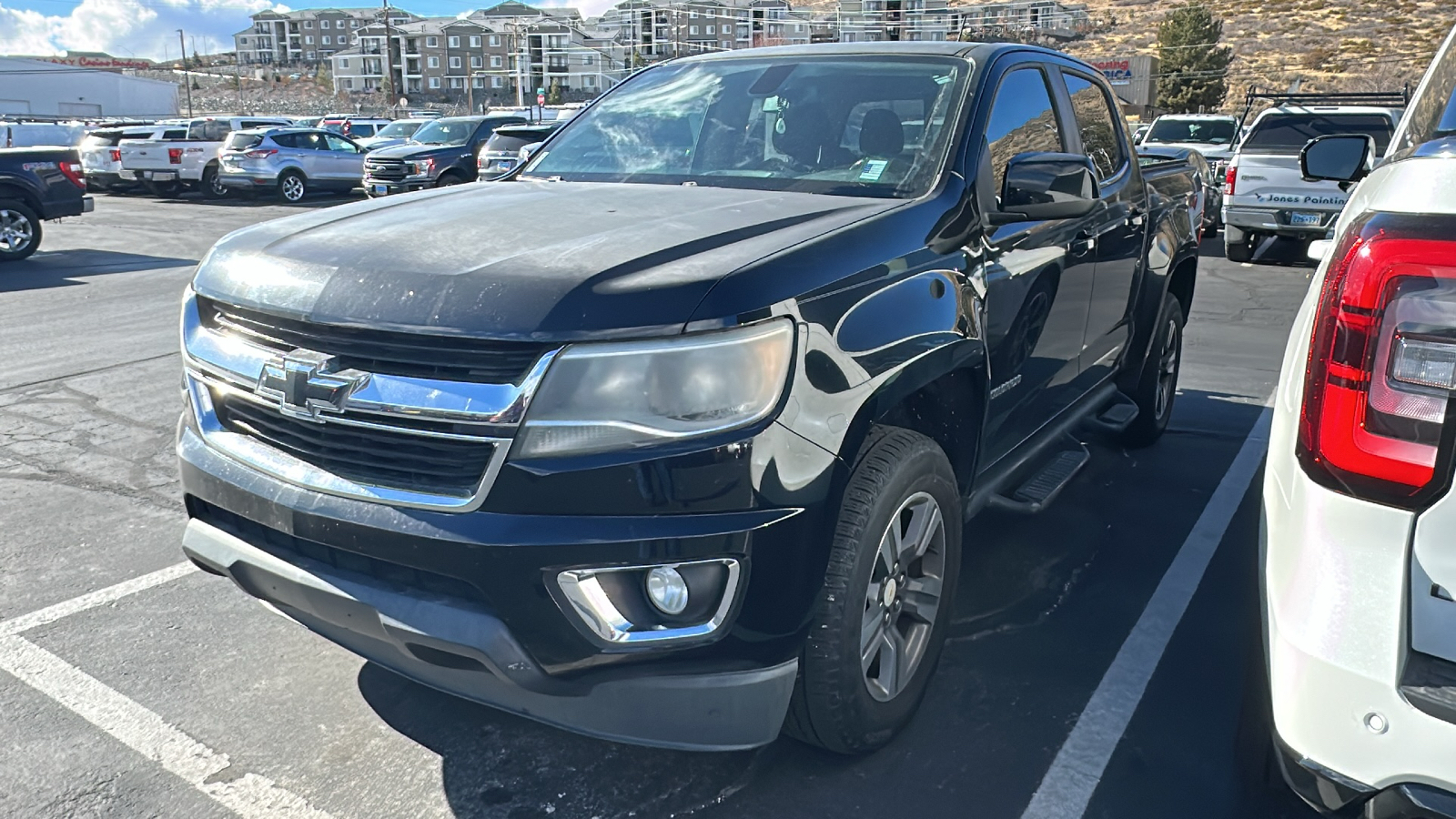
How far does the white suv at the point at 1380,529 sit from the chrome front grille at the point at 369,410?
143 cm

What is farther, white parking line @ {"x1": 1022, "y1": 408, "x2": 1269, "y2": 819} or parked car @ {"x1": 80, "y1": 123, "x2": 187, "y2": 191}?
parked car @ {"x1": 80, "y1": 123, "x2": 187, "y2": 191}

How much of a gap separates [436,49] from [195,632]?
140m

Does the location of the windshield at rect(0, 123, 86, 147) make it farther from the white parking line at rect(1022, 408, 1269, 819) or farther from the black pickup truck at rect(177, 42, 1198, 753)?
the white parking line at rect(1022, 408, 1269, 819)

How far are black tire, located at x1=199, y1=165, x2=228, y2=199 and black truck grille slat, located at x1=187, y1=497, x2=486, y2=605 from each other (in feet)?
71.4

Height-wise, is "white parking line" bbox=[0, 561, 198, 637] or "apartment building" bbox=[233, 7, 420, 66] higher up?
"apartment building" bbox=[233, 7, 420, 66]

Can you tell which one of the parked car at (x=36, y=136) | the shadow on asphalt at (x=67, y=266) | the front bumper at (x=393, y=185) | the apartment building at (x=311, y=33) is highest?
the apartment building at (x=311, y=33)

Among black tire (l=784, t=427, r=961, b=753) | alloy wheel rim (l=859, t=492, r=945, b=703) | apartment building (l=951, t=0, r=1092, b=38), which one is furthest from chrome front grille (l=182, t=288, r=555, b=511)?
apartment building (l=951, t=0, r=1092, b=38)

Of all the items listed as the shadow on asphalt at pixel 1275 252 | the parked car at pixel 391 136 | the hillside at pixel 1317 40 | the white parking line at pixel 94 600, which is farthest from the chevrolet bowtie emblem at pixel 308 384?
the hillside at pixel 1317 40

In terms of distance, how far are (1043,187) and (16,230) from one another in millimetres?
13172

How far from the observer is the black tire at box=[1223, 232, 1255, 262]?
13266 millimetres

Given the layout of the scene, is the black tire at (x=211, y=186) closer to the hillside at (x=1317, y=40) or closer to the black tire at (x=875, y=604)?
the black tire at (x=875, y=604)

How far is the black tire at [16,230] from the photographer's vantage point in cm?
1234

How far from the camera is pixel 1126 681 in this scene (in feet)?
10.5

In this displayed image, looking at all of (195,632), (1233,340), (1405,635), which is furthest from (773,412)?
(1233,340)
